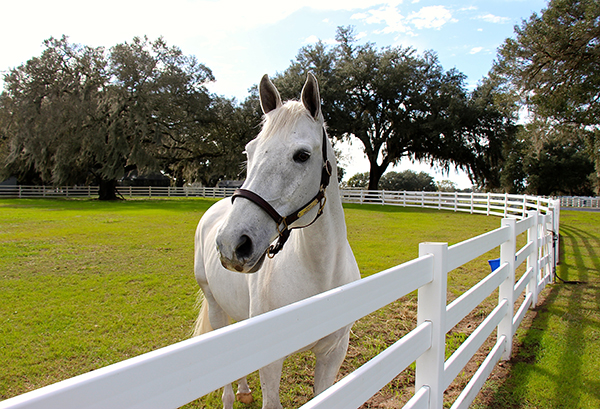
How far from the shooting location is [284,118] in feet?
5.90

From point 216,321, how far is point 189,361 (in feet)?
8.28

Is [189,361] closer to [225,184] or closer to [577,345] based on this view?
Result: [577,345]

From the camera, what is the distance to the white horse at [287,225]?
154 centimetres

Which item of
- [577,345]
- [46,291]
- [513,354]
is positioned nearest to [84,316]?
[46,291]

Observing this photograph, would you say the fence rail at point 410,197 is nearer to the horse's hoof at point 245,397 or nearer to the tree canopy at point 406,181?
the horse's hoof at point 245,397

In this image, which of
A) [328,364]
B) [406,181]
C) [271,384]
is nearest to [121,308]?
[271,384]

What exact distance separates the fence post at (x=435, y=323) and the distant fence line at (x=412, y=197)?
44.0 feet

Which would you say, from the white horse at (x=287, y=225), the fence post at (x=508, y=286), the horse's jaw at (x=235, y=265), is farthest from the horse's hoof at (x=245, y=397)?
the fence post at (x=508, y=286)

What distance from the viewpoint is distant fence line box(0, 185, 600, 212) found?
16.3 meters

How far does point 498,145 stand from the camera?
2372cm

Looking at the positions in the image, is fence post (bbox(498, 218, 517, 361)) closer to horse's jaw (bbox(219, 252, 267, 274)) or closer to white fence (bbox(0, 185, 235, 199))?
horse's jaw (bbox(219, 252, 267, 274))

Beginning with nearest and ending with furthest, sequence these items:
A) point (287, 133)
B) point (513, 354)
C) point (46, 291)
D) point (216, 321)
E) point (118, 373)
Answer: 1. point (118, 373)
2. point (287, 133)
3. point (216, 321)
4. point (513, 354)
5. point (46, 291)

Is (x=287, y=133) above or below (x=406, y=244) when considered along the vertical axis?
above

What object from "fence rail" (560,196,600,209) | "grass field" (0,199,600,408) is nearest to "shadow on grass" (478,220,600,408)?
"grass field" (0,199,600,408)
